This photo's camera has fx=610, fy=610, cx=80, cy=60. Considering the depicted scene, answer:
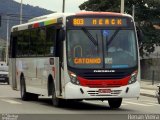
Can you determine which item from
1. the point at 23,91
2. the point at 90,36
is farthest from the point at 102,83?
the point at 23,91

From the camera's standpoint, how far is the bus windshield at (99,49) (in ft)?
64.5

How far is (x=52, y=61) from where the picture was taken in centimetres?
2098

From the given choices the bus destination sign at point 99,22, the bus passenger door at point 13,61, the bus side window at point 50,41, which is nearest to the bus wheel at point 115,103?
the bus side window at point 50,41

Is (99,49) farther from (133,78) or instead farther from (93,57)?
(133,78)

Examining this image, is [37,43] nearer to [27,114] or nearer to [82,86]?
[82,86]

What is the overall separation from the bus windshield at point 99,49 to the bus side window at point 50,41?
1215 millimetres

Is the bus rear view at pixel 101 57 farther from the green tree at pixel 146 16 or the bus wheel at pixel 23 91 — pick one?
the green tree at pixel 146 16

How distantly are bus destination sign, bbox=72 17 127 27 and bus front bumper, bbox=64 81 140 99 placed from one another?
206 cm

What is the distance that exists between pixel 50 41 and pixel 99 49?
2.27 m

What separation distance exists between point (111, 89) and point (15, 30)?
29.0 feet

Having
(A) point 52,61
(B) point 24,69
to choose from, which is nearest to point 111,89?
(A) point 52,61

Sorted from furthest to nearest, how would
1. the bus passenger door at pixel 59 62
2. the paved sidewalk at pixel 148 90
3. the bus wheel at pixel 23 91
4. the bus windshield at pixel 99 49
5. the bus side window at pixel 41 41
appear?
the paved sidewalk at pixel 148 90
the bus wheel at pixel 23 91
the bus side window at pixel 41 41
the bus passenger door at pixel 59 62
the bus windshield at pixel 99 49

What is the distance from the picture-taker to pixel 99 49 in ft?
65.0

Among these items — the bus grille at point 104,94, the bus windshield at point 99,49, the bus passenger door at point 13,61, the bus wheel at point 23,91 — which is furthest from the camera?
the bus passenger door at point 13,61
